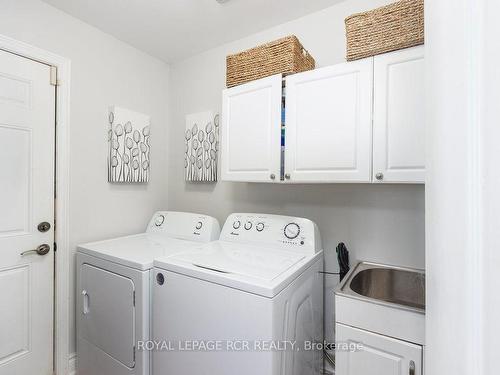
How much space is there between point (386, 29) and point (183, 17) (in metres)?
1.47

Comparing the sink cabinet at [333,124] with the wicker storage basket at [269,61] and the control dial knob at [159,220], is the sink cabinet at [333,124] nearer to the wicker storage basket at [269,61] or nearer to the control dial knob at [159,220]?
the wicker storage basket at [269,61]

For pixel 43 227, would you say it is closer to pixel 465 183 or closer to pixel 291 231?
pixel 291 231

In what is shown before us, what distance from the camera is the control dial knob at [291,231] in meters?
1.76

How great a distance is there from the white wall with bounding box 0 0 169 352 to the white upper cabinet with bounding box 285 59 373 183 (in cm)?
155

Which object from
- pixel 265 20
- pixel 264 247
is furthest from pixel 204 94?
pixel 264 247

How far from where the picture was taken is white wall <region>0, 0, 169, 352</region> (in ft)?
5.91

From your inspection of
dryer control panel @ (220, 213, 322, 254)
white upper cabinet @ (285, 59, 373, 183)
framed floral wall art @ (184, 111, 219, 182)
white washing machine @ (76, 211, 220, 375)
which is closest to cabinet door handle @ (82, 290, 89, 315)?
white washing machine @ (76, 211, 220, 375)

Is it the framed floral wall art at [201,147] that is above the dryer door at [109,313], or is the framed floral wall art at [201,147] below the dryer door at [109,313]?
above

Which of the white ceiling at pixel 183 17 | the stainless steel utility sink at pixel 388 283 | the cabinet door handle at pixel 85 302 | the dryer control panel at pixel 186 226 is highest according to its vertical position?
the white ceiling at pixel 183 17

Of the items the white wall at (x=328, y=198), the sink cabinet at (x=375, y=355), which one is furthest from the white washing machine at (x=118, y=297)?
the sink cabinet at (x=375, y=355)

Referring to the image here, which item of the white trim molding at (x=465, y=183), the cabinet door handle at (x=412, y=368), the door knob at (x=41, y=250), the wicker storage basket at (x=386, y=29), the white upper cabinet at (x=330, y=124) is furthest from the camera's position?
the door knob at (x=41, y=250)

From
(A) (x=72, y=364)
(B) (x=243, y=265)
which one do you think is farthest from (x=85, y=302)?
(B) (x=243, y=265)

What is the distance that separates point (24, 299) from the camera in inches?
69.2

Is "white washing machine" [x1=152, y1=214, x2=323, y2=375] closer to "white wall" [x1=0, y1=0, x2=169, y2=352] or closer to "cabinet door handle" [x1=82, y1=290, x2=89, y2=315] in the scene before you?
"cabinet door handle" [x1=82, y1=290, x2=89, y2=315]
